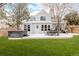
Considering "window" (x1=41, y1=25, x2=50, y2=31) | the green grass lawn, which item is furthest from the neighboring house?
the green grass lawn

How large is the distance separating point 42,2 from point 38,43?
0.40 meters

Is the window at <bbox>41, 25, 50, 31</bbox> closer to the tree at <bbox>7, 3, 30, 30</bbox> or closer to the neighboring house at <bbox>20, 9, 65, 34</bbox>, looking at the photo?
the neighboring house at <bbox>20, 9, 65, 34</bbox>

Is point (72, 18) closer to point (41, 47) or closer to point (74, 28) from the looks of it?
point (74, 28)

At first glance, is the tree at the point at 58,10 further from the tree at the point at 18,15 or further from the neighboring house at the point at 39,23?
the tree at the point at 18,15

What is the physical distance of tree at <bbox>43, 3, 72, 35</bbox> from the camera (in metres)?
4.50

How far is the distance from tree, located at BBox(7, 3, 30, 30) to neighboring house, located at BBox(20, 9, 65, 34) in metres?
0.04

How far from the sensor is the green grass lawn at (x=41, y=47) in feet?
14.7

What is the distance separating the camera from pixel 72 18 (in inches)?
179

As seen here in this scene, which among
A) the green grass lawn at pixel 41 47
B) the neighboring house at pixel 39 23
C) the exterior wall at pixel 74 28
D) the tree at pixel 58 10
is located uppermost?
the tree at pixel 58 10

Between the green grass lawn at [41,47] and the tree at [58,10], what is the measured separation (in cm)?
15

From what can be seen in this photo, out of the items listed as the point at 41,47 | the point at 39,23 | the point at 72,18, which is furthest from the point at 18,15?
the point at 72,18

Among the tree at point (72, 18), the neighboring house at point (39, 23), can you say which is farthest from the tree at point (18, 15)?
the tree at point (72, 18)

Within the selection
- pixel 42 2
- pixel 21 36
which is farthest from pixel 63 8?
pixel 21 36

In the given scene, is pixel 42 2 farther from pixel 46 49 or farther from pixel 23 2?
pixel 46 49
